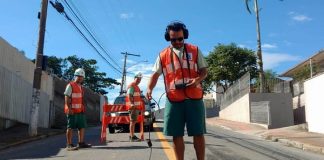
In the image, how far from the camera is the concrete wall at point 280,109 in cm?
2773

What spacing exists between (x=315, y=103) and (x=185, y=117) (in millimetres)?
15840

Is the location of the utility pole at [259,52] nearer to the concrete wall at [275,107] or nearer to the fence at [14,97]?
the concrete wall at [275,107]

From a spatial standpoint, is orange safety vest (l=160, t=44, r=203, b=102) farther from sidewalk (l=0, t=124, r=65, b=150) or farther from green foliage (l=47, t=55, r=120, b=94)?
green foliage (l=47, t=55, r=120, b=94)

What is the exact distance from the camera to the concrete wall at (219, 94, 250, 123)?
3069 cm

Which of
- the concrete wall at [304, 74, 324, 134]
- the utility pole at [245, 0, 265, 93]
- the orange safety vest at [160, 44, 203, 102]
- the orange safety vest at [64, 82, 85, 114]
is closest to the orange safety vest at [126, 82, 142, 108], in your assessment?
the orange safety vest at [64, 82, 85, 114]

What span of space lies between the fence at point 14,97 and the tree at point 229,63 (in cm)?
2804

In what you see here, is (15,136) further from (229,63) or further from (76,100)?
(229,63)

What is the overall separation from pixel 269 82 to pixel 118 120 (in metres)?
20.7

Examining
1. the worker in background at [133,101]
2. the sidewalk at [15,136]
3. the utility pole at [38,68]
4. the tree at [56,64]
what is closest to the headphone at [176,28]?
the worker in background at [133,101]

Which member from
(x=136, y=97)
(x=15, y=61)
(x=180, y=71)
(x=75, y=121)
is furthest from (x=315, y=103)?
(x=180, y=71)

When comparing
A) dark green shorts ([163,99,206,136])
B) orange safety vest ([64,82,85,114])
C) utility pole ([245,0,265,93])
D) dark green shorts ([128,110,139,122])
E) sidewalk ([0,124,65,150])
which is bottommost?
sidewalk ([0,124,65,150])

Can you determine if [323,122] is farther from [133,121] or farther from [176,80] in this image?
[176,80]

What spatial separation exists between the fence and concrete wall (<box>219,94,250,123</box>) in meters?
12.6

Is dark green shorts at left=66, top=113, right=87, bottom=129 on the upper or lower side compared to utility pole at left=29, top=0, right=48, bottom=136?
lower
